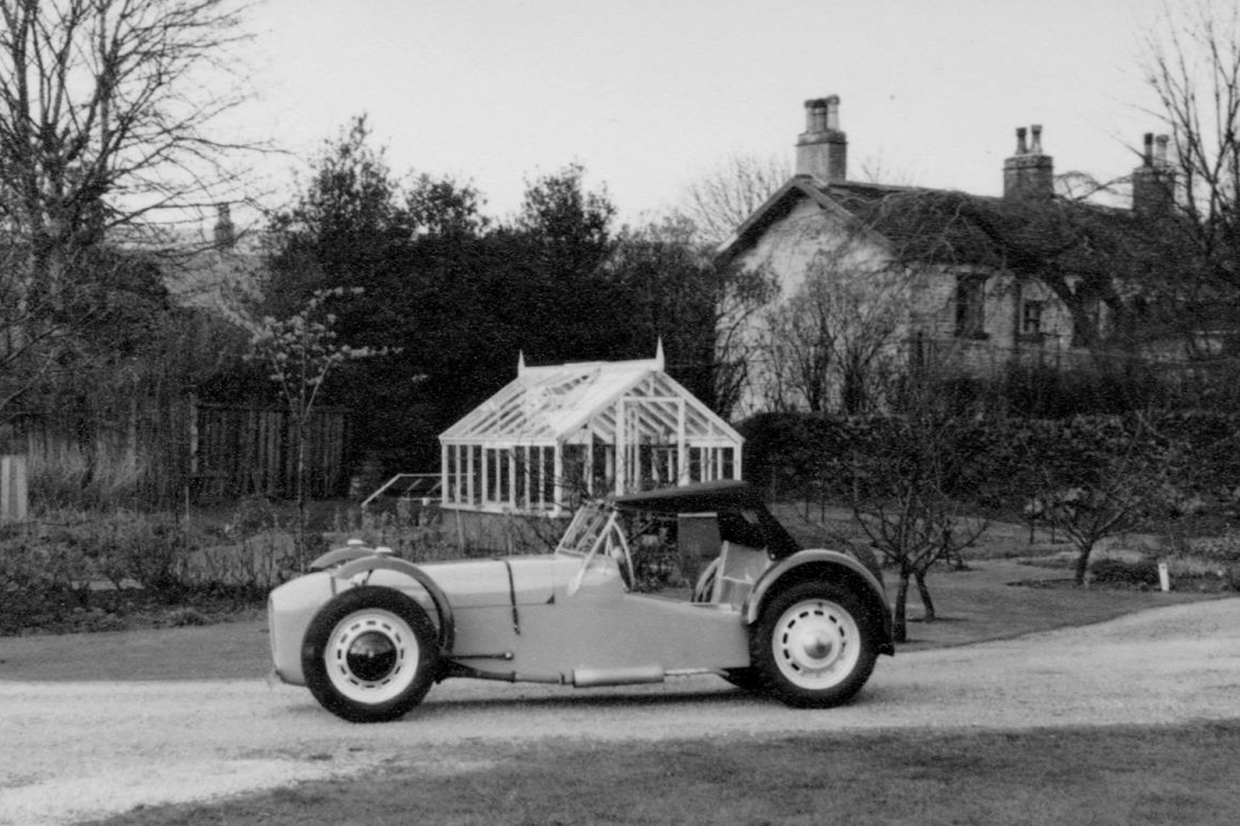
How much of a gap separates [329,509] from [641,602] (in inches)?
776

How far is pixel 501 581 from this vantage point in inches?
407

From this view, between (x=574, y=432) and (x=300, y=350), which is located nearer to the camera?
(x=300, y=350)

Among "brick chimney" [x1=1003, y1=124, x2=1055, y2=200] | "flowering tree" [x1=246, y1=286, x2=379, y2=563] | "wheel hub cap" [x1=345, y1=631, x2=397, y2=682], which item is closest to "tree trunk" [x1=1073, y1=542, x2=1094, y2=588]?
"flowering tree" [x1=246, y1=286, x2=379, y2=563]

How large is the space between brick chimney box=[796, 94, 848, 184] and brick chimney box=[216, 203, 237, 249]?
16.2 metres

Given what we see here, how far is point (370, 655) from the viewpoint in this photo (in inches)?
385

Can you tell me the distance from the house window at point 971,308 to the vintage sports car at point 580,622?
1095 inches

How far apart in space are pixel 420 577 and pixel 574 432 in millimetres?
14285

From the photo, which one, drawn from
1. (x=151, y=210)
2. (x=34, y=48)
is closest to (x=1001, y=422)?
(x=151, y=210)

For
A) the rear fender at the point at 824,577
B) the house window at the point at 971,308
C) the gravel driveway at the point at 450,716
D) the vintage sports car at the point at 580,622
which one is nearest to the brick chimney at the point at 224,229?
the house window at the point at 971,308

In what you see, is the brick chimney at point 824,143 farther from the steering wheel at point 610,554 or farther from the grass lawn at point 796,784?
the grass lawn at point 796,784

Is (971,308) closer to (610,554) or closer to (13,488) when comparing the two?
(13,488)

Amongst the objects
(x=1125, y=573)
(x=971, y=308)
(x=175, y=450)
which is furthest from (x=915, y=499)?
(x=971, y=308)

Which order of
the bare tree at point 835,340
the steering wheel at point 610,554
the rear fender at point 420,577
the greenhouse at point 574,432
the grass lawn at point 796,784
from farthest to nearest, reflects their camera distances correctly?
the bare tree at point 835,340, the greenhouse at point 574,432, the steering wheel at point 610,554, the rear fender at point 420,577, the grass lawn at point 796,784

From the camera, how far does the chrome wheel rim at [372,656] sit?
32.1ft
